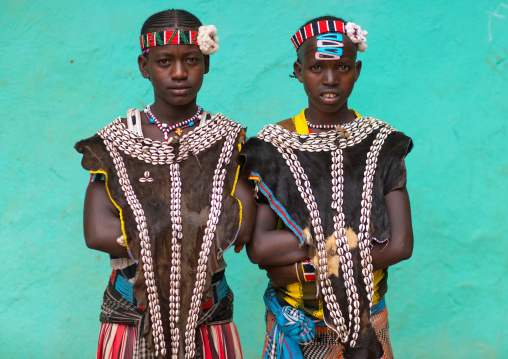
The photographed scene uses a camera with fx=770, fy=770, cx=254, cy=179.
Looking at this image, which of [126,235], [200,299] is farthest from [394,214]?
[126,235]

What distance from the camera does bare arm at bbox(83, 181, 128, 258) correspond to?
132 inches

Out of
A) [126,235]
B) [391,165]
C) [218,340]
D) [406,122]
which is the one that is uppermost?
A: [406,122]

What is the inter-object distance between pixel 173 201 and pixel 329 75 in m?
0.92

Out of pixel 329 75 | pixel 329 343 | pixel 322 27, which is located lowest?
pixel 329 343

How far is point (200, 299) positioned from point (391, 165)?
1.06 m

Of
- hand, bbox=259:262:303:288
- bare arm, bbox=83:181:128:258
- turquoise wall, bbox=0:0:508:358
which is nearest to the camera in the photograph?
bare arm, bbox=83:181:128:258

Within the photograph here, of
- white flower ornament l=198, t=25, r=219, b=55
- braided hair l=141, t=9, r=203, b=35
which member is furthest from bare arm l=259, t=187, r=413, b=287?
braided hair l=141, t=9, r=203, b=35

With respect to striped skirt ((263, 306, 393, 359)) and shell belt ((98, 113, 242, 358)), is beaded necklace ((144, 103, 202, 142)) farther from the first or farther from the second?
striped skirt ((263, 306, 393, 359))

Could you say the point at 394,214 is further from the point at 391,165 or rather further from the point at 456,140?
the point at 456,140

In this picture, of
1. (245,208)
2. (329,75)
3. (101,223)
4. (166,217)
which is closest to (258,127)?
(329,75)

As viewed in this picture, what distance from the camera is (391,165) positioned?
3529 millimetres

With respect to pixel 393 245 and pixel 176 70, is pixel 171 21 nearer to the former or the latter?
pixel 176 70

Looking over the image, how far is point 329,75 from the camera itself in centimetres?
355

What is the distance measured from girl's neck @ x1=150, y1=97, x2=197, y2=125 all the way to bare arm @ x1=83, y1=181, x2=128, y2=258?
0.46m
